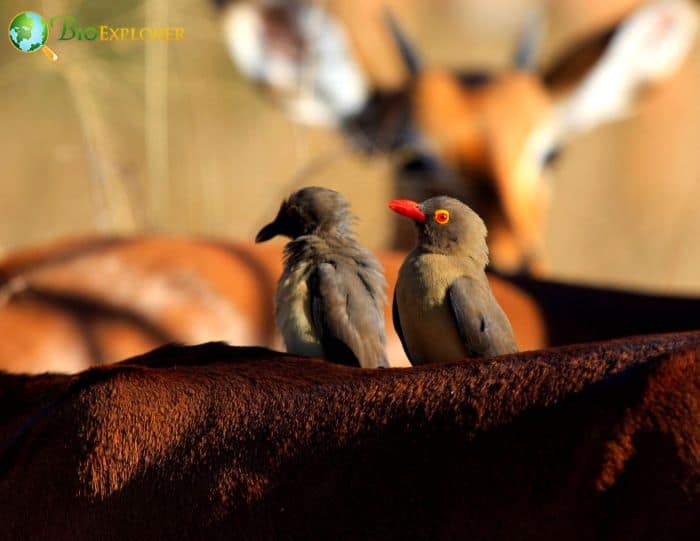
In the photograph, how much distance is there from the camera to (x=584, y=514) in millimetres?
1104

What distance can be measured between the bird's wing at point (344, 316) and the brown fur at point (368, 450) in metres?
0.31

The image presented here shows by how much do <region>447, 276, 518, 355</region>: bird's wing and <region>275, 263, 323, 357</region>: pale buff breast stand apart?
1.19 ft

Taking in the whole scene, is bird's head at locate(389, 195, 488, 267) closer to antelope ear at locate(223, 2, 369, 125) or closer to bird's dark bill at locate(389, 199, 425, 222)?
bird's dark bill at locate(389, 199, 425, 222)

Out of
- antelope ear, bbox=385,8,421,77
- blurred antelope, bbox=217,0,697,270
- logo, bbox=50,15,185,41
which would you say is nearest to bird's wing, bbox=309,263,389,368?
logo, bbox=50,15,185,41

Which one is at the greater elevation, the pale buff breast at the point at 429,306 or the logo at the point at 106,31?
the logo at the point at 106,31

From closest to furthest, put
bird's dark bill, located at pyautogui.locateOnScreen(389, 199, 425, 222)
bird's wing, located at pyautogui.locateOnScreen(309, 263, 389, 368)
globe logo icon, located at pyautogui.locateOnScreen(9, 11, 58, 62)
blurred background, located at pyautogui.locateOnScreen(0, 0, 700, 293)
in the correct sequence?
bird's dark bill, located at pyautogui.locateOnScreen(389, 199, 425, 222)
bird's wing, located at pyautogui.locateOnScreen(309, 263, 389, 368)
globe logo icon, located at pyautogui.locateOnScreen(9, 11, 58, 62)
blurred background, located at pyautogui.locateOnScreen(0, 0, 700, 293)

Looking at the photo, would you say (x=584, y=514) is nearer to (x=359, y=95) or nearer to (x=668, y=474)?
(x=668, y=474)

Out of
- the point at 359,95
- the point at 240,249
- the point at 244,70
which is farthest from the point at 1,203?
the point at 240,249

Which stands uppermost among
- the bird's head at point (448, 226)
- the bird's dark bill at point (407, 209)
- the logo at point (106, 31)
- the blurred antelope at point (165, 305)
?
the logo at point (106, 31)

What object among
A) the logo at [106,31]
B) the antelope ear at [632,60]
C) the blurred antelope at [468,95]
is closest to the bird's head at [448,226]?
the logo at [106,31]

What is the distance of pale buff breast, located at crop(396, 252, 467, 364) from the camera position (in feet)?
5.67

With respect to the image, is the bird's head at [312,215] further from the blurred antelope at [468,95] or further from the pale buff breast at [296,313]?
the blurred antelope at [468,95]

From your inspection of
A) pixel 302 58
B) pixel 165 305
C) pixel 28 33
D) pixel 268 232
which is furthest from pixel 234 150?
pixel 268 232

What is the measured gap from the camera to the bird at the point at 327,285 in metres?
1.98
